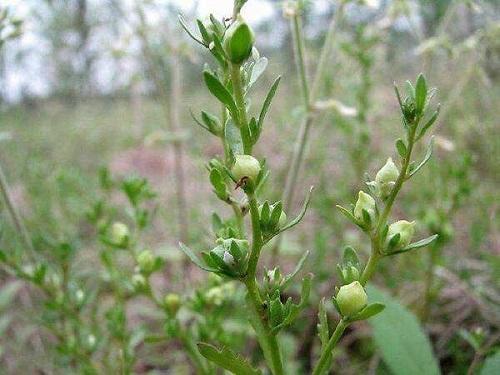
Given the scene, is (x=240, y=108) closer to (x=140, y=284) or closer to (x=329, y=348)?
(x=329, y=348)

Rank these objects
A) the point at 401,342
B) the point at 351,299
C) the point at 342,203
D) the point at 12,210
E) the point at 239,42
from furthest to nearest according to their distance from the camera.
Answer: the point at 342,203, the point at 12,210, the point at 401,342, the point at 351,299, the point at 239,42

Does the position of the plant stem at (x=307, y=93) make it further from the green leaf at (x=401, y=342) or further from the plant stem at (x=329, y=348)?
the plant stem at (x=329, y=348)

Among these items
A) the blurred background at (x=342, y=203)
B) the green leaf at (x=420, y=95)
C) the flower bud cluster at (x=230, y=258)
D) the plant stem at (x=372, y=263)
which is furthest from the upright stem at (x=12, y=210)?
the green leaf at (x=420, y=95)

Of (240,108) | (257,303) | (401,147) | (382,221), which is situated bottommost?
(257,303)

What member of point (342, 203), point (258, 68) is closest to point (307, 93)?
point (258, 68)

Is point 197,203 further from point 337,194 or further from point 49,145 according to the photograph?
point 49,145

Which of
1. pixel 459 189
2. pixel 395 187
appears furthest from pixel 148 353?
pixel 395 187
